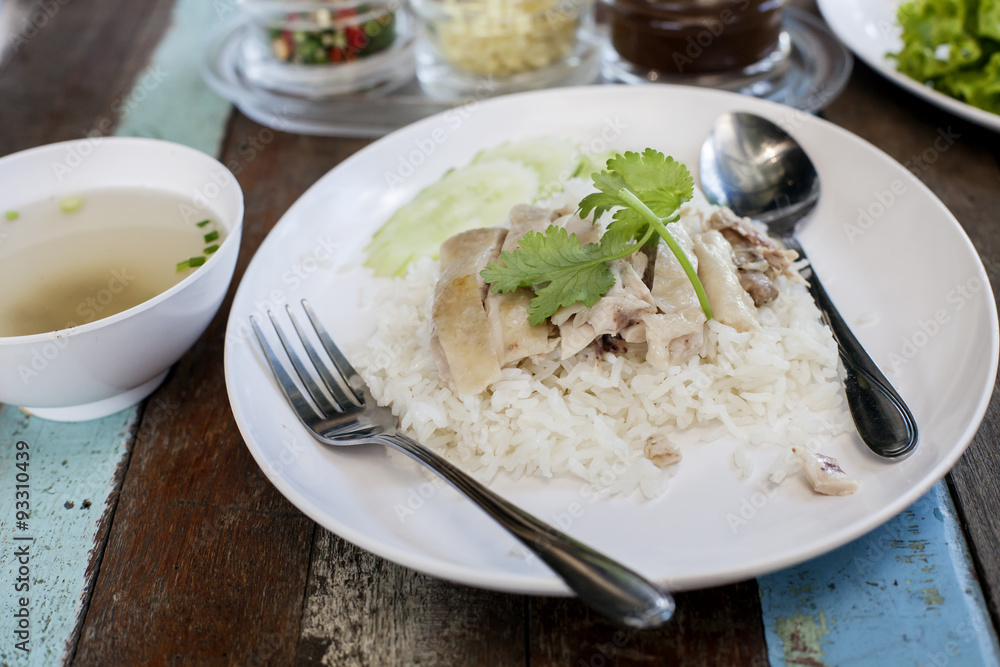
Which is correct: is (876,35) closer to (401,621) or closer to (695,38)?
(695,38)

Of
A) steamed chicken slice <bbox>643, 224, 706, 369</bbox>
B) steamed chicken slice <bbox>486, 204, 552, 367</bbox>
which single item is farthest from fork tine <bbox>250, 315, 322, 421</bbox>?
steamed chicken slice <bbox>643, 224, 706, 369</bbox>

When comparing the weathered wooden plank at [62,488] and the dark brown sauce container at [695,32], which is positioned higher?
the dark brown sauce container at [695,32]

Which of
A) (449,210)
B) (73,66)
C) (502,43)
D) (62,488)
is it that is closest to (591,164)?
(449,210)

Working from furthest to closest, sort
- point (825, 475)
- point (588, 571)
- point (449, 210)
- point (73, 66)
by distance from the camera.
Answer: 1. point (73, 66)
2. point (449, 210)
3. point (825, 475)
4. point (588, 571)

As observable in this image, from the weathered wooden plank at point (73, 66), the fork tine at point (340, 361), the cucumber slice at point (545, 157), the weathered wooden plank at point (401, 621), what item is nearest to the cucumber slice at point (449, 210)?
the cucumber slice at point (545, 157)

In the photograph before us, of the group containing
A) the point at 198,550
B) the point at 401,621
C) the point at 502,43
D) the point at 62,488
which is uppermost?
the point at 502,43

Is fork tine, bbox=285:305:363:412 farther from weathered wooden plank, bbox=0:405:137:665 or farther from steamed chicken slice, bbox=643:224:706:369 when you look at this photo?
steamed chicken slice, bbox=643:224:706:369

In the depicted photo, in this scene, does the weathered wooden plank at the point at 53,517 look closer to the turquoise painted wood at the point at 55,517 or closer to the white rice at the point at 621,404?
Answer: the turquoise painted wood at the point at 55,517

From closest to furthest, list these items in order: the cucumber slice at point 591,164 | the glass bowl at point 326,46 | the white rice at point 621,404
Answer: the white rice at point 621,404 → the cucumber slice at point 591,164 → the glass bowl at point 326,46
